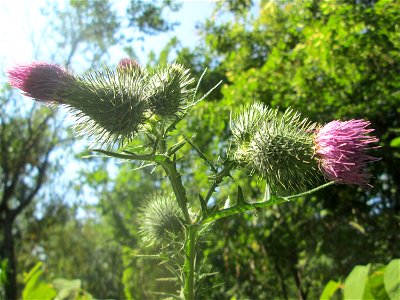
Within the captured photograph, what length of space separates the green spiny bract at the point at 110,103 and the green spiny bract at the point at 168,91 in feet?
0.21

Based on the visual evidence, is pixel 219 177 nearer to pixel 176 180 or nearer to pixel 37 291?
pixel 176 180

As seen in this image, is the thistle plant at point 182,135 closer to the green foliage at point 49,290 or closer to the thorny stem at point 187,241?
the thorny stem at point 187,241

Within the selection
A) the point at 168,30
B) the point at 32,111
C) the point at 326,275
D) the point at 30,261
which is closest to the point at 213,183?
the point at 326,275

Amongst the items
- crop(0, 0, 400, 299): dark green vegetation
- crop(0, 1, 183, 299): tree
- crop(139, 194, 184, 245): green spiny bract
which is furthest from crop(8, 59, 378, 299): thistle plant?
crop(0, 1, 183, 299): tree

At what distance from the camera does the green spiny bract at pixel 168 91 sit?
2.30 metres

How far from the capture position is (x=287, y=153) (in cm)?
223

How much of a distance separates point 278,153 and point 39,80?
127 centimetres

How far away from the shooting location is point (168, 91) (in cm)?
238

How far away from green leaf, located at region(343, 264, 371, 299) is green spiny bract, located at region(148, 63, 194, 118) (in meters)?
1.46

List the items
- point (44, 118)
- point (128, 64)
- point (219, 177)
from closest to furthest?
point (219, 177) < point (128, 64) < point (44, 118)

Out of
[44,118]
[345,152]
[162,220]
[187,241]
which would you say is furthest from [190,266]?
[44,118]

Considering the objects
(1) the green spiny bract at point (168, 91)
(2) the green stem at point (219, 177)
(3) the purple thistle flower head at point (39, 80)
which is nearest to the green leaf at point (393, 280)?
(2) the green stem at point (219, 177)

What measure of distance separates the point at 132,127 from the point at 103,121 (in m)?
0.21

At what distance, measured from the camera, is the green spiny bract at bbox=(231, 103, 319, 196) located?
2.18 metres
